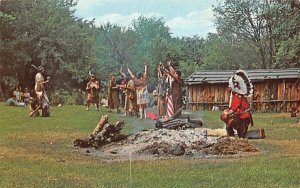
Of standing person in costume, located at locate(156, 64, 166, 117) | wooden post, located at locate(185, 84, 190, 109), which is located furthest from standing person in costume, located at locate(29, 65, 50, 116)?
wooden post, located at locate(185, 84, 190, 109)

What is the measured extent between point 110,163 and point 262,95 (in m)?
1.43

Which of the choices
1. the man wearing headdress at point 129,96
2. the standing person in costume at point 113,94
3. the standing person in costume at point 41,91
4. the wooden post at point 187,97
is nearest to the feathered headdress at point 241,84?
the wooden post at point 187,97

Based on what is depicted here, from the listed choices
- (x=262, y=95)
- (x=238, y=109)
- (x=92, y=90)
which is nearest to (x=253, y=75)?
(x=262, y=95)

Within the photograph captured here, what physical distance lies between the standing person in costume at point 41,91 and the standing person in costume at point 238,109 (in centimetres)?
143

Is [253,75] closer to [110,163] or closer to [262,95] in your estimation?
[262,95]

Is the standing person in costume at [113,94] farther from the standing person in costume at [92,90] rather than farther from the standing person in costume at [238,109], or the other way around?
the standing person in costume at [238,109]

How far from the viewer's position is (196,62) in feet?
17.4

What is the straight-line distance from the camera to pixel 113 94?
5660mm

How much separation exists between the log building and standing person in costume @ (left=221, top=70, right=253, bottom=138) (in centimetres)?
6

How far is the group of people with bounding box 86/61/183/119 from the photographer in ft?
17.9

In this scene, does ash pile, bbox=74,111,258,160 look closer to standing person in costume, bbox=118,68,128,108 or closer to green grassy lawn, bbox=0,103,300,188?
green grassy lawn, bbox=0,103,300,188

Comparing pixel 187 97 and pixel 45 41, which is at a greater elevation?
pixel 45 41

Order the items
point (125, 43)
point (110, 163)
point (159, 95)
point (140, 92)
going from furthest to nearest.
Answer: point (159, 95) < point (140, 92) < point (110, 163) < point (125, 43)

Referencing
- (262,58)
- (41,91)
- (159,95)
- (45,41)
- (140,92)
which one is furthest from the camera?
(159,95)
